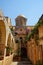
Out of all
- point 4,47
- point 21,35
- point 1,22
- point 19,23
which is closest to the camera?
point 1,22

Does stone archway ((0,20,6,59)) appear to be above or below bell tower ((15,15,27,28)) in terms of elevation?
below

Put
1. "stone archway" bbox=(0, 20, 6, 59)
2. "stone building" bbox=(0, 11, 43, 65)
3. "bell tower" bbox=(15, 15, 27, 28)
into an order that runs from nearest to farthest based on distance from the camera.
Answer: "stone building" bbox=(0, 11, 43, 65) < "stone archway" bbox=(0, 20, 6, 59) < "bell tower" bbox=(15, 15, 27, 28)

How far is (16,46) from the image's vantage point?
3475 cm

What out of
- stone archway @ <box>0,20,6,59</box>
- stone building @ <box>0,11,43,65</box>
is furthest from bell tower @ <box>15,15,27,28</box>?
stone archway @ <box>0,20,6,59</box>

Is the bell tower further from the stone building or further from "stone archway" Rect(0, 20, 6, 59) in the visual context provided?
"stone archway" Rect(0, 20, 6, 59)

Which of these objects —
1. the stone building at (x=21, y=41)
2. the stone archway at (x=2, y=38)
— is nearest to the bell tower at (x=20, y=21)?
the stone building at (x=21, y=41)

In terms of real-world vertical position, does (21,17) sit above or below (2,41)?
above

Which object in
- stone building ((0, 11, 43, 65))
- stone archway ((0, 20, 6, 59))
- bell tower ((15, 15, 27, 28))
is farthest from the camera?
bell tower ((15, 15, 27, 28))

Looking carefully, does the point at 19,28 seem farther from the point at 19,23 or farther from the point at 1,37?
the point at 1,37

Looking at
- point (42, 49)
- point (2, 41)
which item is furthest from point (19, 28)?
point (42, 49)

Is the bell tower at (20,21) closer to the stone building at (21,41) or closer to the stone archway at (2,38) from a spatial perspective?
the stone building at (21,41)

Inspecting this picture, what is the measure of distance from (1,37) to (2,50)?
1.81m

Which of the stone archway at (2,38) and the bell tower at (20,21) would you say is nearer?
the stone archway at (2,38)

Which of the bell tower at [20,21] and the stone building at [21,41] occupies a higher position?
the bell tower at [20,21]
